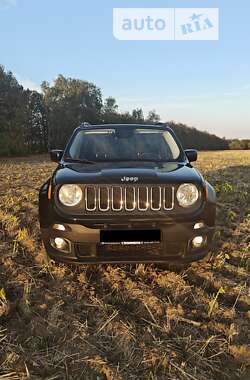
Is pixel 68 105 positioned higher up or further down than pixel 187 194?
higher up

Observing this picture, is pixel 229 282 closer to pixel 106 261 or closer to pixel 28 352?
pixel 106 261

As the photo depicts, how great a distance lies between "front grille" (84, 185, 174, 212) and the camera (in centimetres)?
374

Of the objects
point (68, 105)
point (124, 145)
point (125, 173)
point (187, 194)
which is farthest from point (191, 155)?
point (68, 105)

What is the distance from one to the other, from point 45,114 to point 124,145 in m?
42.7

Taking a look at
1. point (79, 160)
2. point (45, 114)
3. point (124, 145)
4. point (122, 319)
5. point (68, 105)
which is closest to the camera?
point (122, 319)

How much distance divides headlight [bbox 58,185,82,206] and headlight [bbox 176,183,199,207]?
985 millimetres

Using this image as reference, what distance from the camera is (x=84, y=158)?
4.92m

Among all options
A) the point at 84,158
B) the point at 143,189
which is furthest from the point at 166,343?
the point at 84,158

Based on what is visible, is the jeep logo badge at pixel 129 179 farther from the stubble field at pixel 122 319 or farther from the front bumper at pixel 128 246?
the stubble field at pixel 122 319

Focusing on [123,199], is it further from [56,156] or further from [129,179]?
[56,156]

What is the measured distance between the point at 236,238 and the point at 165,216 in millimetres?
2247

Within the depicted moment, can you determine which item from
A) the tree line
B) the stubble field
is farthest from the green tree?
the stubble field

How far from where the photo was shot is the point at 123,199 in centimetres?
375

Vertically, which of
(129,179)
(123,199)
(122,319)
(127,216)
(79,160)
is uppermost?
(79,160)
